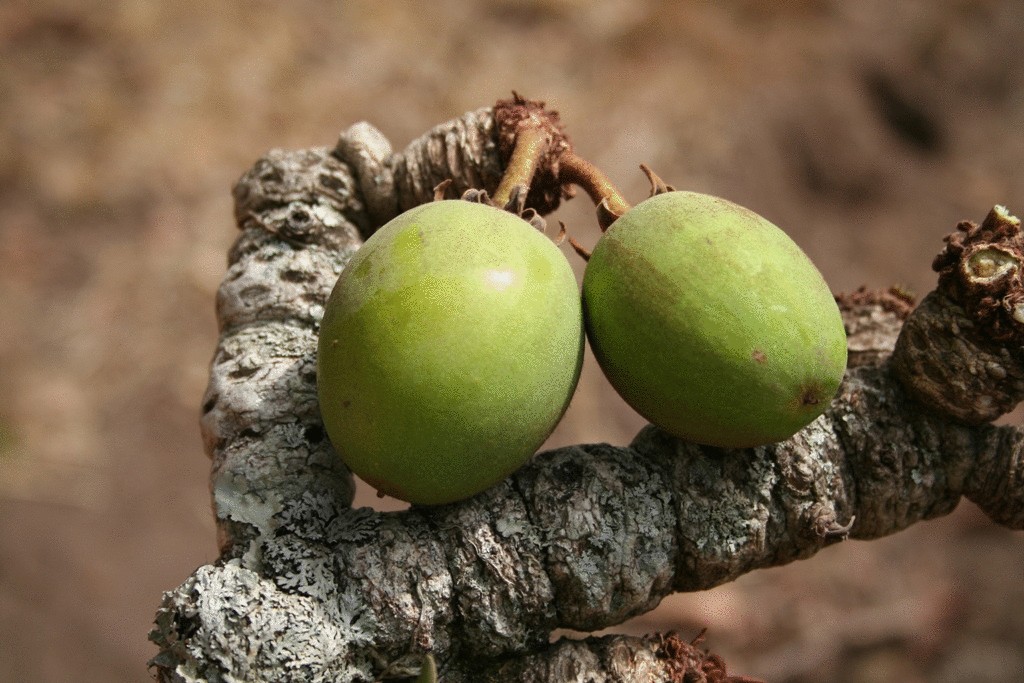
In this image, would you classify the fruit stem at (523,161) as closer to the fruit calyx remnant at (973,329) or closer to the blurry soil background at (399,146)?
the fruit calyx remnant at (973,329)

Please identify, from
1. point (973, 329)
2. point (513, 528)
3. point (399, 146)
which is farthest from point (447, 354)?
point (399, 146)

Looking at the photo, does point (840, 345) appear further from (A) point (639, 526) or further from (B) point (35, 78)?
(B) point (35, 78)

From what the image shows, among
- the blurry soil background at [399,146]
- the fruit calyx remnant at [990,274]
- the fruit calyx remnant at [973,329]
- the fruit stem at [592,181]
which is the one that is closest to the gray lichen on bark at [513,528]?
the fruit calyx remnant at [973,329]

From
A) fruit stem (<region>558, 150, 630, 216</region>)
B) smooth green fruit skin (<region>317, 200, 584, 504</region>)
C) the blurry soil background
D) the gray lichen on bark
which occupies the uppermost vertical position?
the blurry soil background

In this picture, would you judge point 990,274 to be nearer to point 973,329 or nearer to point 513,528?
point 973,329

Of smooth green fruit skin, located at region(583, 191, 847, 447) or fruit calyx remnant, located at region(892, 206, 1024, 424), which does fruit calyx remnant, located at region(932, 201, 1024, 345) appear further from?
smooth green fruit skin, located at region(583, 191, 847, 447)

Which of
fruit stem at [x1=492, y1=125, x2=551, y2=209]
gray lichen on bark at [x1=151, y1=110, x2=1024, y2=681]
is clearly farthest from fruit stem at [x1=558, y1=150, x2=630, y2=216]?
gray lichen on bark at [x1=151, y1=110, x2=1024, y2=681]

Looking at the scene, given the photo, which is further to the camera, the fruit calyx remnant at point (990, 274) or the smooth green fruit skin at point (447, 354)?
the fruit calyx remnant at point (990, 274)
